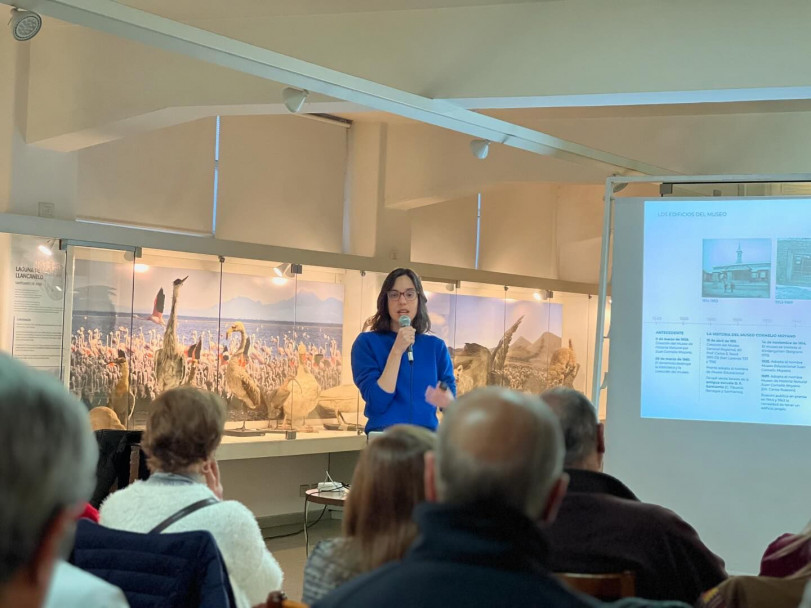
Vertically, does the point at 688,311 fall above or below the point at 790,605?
above

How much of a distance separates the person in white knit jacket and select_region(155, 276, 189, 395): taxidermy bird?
14.5 feet

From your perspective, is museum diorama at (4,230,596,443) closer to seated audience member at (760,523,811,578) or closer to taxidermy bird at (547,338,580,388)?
taxidermy bird at (547,338,580,388)

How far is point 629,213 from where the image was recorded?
18.2 ft

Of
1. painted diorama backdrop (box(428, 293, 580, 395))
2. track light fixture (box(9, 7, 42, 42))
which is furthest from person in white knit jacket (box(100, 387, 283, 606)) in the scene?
painted diorama backdrop (box(428, 293, 580, 395))

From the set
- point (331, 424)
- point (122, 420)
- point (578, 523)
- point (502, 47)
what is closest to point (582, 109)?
point (502, 47)

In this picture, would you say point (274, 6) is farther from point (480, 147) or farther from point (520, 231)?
point (520, 231)

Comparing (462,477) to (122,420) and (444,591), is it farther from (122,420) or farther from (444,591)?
(122,420)

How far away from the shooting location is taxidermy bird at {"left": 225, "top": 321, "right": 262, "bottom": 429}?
735 cm

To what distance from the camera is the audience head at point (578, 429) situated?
258 centimetres

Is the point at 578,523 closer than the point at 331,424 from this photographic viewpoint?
Yes

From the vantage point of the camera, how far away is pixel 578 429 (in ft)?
8.50

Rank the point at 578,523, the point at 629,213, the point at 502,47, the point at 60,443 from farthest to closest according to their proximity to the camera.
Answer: the point at 629,213
the point at 502,47
the point at 578,523
the point at 60,443

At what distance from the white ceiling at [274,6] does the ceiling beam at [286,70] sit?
529 mm

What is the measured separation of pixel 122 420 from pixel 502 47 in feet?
11.8
